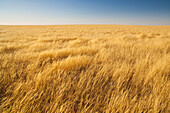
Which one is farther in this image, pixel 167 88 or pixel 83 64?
pixel 83 64

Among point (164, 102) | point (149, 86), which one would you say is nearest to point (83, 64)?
point (149, 86)

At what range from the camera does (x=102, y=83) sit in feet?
4.18

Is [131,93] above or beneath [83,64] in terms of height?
beneath

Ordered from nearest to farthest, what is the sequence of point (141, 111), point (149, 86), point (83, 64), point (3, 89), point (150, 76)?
point (141, 111) → point (3, 89) → point (149, 86) → point (150, 76) → point (83, 64)

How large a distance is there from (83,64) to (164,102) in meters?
1.35

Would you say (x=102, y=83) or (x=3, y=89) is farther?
(x=102, y=83)

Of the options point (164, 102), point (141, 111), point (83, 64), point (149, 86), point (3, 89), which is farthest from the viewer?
point (83, 64)

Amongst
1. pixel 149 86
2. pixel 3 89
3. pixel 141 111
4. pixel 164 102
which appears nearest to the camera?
pixel 141 111

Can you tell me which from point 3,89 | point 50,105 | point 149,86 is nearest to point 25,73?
point 3,89

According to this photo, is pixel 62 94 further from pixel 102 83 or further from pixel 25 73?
pixel 25 73

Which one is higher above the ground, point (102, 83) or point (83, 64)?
point (83, 64)

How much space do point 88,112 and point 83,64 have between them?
1047 millimetres

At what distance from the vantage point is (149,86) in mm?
1228

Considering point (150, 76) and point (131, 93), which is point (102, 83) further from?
point (150, 76)
